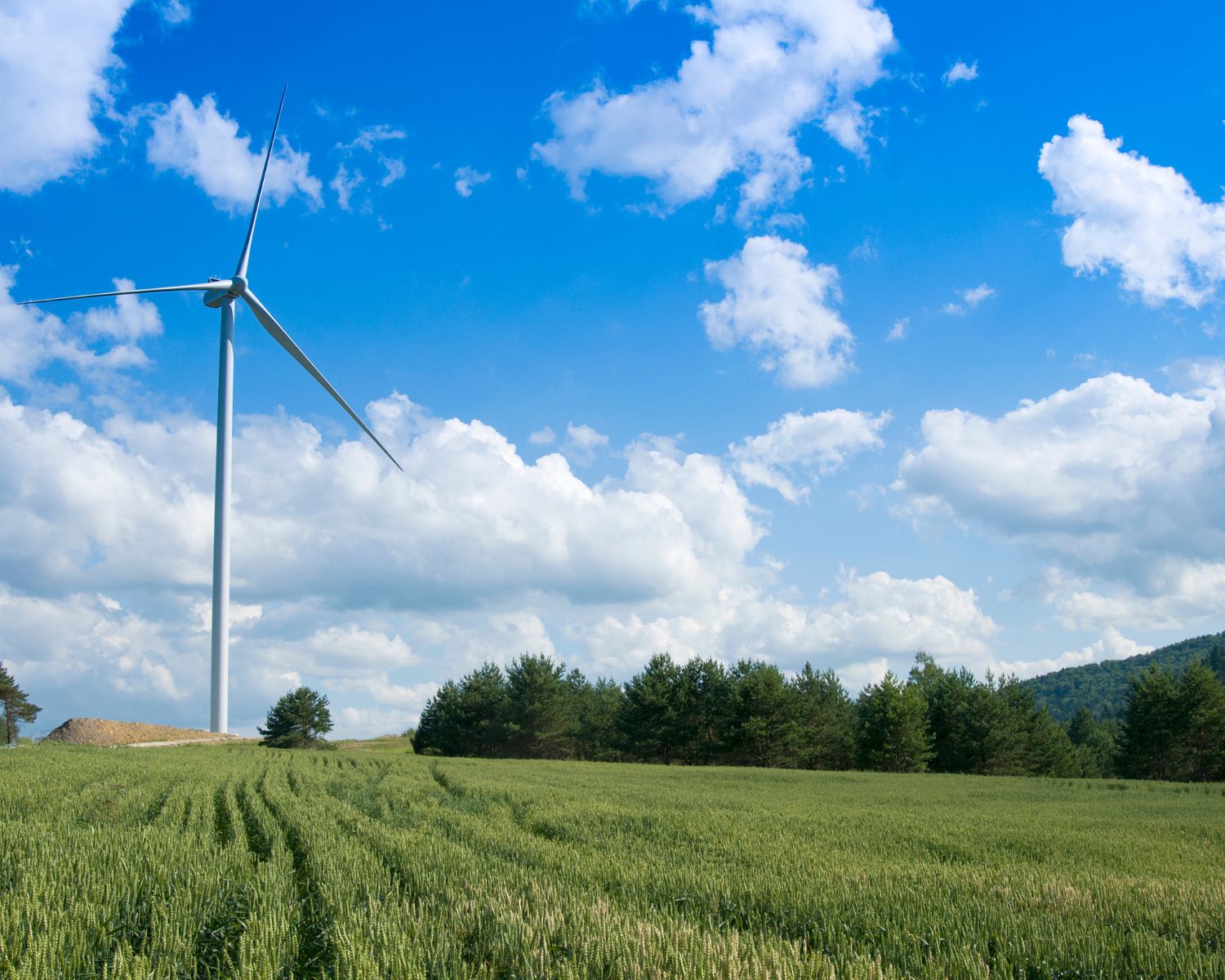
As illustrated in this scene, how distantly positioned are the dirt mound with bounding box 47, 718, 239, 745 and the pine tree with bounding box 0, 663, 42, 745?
20454 millimetres

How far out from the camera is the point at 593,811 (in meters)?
21.6

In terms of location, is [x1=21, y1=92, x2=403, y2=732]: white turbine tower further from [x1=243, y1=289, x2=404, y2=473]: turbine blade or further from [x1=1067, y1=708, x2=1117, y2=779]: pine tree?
[x1=1067, y1=708, x2=1117, y2=779]: pine tree

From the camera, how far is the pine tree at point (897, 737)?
8100 centimetres

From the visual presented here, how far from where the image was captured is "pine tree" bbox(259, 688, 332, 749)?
320 ft

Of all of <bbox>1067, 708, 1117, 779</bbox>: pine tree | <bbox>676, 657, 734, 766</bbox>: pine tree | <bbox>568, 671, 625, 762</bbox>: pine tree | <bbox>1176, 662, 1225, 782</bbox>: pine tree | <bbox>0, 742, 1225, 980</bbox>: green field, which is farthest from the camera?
<bbox>1067, 708, 1117, 779</bbox>: pine tree

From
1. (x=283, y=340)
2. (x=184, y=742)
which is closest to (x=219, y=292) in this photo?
(x=283, y=340)

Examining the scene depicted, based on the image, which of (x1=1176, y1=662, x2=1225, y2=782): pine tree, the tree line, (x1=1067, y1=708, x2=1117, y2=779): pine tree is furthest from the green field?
(x1=1067, y1=708, x2=1117, y2=779): pine tree

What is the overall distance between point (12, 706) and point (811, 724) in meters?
85.2

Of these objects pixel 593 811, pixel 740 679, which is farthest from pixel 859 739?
pixel 593 811

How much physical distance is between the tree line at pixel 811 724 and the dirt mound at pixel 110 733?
2842 cm

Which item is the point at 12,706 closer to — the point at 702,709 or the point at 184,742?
the point at 184,742

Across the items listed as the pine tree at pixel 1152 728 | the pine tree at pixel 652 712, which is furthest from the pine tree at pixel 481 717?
the pine tree at pixel 1152 728

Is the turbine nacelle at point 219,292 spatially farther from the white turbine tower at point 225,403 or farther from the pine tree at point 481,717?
the pine tree at point 481,717

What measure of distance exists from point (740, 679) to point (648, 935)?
78.1m
